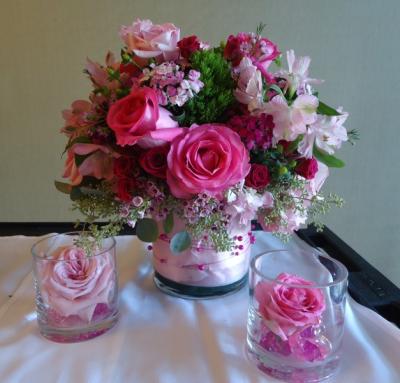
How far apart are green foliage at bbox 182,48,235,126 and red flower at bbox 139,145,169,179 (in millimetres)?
63

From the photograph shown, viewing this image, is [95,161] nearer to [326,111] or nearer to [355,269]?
[326,111]

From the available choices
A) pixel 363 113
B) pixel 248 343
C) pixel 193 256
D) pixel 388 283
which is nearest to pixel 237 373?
pixel 248 343

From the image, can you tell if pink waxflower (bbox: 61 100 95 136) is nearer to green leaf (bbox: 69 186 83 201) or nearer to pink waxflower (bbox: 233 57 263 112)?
green leaf (bbox: 69 186 83 201)

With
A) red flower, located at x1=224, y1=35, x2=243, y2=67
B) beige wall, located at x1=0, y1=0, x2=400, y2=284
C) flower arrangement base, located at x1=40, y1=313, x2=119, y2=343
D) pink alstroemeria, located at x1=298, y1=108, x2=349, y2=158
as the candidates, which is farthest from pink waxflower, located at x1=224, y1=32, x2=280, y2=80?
beige wall, located at x1=0, y1=0, x2=400, y2=284

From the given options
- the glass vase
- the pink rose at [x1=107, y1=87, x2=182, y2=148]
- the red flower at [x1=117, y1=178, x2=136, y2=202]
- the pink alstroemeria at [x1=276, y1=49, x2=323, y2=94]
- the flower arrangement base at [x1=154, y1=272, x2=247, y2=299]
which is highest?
the pink alstroemeria at [x1=276, y1=49, x2=323, y2=94]

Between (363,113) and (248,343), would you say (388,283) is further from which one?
(363,113)

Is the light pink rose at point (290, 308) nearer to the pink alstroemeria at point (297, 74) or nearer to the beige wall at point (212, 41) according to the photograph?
the pink alstroemeria at point (297, 74)

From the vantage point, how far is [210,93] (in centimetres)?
62

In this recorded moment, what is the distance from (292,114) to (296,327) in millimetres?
295

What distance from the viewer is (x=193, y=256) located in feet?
2.29

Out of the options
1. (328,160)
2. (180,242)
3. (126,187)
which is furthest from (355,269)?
(126,187)

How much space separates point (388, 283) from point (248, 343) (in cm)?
36

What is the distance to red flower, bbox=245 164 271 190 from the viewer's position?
606mm

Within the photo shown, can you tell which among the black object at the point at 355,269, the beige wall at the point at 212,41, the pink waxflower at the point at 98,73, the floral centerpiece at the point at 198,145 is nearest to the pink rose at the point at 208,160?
the floral centerpiece at the point at 198,145
